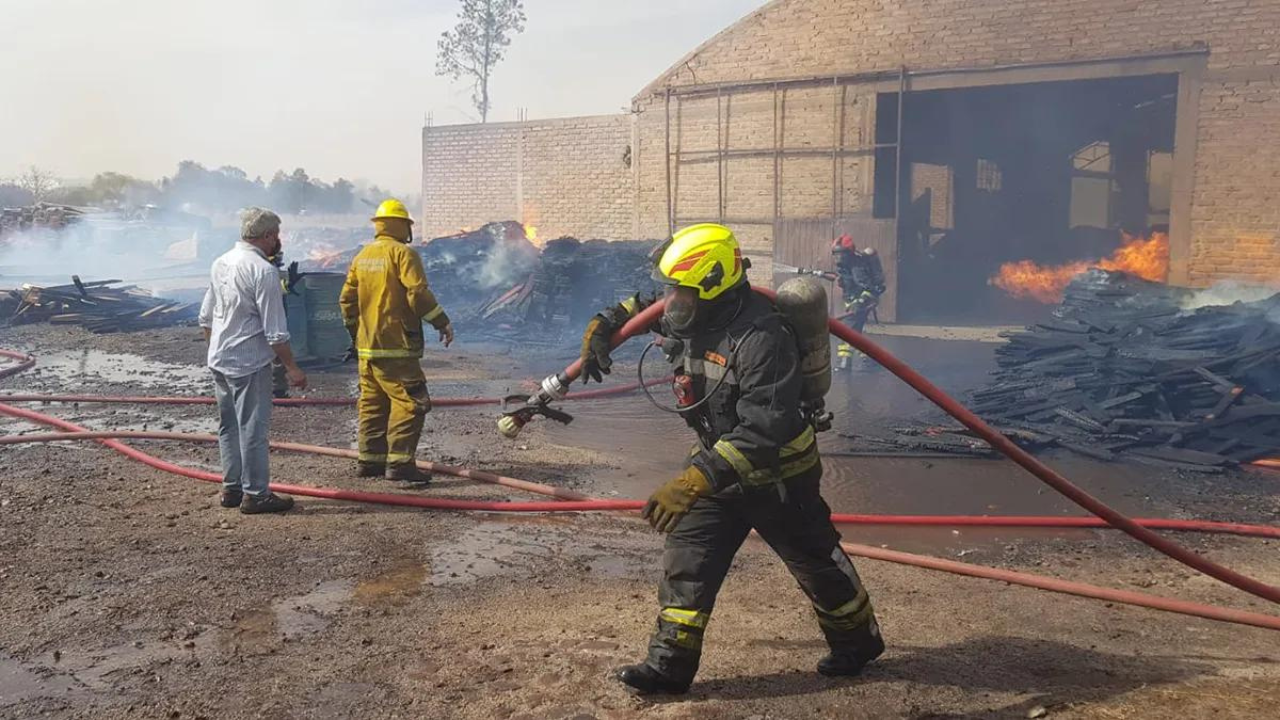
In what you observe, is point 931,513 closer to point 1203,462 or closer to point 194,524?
point 1203,462

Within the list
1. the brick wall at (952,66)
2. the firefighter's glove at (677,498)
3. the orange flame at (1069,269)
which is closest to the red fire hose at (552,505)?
the firefighter's glove at (677,498)

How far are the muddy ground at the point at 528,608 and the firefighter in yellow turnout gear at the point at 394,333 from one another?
460 mm

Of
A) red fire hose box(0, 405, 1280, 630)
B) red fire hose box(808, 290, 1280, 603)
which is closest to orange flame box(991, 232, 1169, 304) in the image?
red fire hose box(0, 405, 1280, 630)

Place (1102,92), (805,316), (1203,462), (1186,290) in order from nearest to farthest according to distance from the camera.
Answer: (805,316), (1203,462), (1186,290), (1102,92)

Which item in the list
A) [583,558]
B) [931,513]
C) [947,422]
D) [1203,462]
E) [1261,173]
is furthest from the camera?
[1261,173]

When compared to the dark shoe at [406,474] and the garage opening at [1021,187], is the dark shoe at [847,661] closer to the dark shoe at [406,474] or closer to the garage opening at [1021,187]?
the dark shoe at [406,474]

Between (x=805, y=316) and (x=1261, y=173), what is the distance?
14457 millimetres

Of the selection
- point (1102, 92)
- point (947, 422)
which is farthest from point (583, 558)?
point (1102, 92)

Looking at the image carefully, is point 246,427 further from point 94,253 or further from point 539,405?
point 94,253

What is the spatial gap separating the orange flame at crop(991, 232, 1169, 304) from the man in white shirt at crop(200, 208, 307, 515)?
15.0 m

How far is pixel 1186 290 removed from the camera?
42.5ft

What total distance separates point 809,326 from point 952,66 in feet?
49.4

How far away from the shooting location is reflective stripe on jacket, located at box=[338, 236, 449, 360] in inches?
258

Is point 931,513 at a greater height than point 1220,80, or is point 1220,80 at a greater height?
point 1220,80
